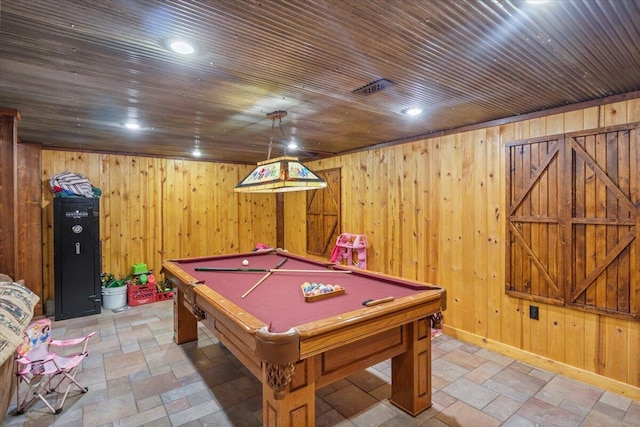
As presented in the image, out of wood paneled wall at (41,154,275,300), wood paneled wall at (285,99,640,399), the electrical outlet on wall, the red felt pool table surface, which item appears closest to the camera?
the red felt pool table surface

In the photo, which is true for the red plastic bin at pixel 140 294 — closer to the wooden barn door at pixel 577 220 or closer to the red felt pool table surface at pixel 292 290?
the red felt pool table surface at pixel 292 290

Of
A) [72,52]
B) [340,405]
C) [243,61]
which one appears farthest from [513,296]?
[72,52]

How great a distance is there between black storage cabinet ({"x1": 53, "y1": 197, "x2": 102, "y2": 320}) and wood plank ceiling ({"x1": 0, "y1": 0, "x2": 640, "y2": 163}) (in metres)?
1.34

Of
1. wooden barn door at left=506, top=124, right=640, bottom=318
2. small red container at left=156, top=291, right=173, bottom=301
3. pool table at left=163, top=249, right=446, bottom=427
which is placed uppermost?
wooden barn door at left=506, top=124, right=640, bottom=318

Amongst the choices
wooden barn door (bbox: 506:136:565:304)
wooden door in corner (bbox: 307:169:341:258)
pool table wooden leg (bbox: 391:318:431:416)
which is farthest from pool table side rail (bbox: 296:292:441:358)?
wooden door in corner (bbox: 307:169:341:258)

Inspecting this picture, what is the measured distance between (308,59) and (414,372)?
2268 mm

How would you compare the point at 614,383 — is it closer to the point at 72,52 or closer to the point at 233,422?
the point at 233,422

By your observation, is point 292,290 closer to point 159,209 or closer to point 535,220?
point 535,220

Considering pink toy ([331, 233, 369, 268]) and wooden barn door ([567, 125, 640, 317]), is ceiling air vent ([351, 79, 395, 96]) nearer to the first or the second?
wooden barn door ([567, 125, 640, 317])

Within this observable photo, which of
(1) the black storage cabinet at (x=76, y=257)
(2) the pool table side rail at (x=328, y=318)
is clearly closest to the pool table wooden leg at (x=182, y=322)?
(2) the pool table side rail at (x=328, y=318)

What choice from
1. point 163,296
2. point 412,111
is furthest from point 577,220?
point 163,296

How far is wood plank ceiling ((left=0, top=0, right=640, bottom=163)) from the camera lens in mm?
1503

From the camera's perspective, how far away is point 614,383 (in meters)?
2.70

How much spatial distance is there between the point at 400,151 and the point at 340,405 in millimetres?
3127
